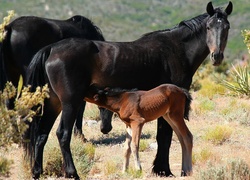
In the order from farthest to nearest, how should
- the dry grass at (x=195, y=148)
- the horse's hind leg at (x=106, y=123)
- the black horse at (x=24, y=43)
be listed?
the horse's hind leg at (x=106, y=123), the black horse at (x=24, y=43), the dry grass at (x=195, y=148)

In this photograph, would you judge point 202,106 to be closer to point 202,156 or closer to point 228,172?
point 202,156

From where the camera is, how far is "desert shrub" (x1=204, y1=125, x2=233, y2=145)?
40.6 ft

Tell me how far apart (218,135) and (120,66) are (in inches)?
154

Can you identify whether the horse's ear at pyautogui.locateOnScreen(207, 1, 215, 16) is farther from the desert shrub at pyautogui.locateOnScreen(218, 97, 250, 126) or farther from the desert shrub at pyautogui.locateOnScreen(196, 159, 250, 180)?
the desert shrub at pyautogui.locateOnScreen(218, 97, 250, 126)

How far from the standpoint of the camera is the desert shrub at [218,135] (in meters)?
12.4

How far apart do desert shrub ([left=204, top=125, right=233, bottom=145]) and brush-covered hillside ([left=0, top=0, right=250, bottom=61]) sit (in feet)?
252

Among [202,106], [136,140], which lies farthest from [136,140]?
[202,106]

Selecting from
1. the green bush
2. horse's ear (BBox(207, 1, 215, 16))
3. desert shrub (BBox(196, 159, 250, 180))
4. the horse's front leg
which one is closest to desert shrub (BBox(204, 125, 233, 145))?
horse's ear (BBox(207, 1, 215, 16))

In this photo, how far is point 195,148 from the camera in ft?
38.5

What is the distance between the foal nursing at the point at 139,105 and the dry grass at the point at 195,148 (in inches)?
19.5

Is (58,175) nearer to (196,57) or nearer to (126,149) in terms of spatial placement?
(126,149)

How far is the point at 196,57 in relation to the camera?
9.82m

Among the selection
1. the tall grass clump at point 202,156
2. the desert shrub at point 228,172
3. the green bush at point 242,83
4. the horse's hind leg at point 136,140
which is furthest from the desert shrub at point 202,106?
the desert shrub at point 228,172

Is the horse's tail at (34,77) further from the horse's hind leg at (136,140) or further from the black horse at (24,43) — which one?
the black horse at (24,43)
